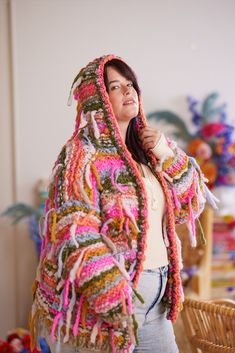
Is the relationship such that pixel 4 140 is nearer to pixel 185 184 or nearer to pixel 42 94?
pixel 42 94

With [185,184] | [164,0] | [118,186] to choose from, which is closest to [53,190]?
[118,186]

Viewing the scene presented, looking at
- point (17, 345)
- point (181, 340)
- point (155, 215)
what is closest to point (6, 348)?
point (17, 345)

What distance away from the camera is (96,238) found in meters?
1.06

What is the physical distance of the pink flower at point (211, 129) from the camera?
2.58 m

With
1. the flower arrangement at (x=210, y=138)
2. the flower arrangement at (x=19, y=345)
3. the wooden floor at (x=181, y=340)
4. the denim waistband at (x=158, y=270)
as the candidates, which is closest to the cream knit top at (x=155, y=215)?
the denim waistband at (x=158, y=270)

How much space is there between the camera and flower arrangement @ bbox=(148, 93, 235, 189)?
2527 millimetres

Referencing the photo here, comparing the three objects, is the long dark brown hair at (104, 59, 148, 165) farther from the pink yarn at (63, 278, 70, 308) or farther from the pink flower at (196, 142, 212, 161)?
the pink flower at (196, 142, 212, 161)

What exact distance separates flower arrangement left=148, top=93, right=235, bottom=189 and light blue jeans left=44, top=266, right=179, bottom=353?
1370 mm

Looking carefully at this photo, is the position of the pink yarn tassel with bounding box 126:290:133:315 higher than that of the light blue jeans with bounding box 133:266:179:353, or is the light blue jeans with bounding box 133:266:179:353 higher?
the pink yarn tassel with bounding box 126:290:133:315

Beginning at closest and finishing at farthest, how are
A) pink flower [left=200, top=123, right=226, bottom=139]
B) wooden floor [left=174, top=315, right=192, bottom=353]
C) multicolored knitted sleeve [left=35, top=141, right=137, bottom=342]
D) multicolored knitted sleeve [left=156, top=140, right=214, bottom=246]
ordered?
multicolored knitted sleeve [left=35, top=141, right=137, bottom=342], multicolored knitted sleeve [left=156, top=140, right=214, bottom=246], wooden floor [left=174, top=315, right=192, bottom=353], pink flower [left=200, top=123, right=226, bottom=139]

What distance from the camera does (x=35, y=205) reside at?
253 centimetres

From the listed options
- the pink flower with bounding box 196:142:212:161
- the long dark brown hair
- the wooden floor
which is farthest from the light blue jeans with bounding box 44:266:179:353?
the pink flower with bounding box 196:142:212:161

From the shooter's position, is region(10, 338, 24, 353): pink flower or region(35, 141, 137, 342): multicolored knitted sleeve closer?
region(35, 141, 137, 342): multicolored knitted sleeve

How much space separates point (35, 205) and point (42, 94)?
54cm
